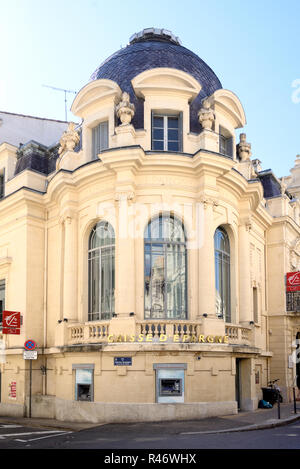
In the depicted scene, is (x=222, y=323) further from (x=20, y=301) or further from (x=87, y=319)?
(x=20, y=301)

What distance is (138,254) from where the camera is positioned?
64.2 ft

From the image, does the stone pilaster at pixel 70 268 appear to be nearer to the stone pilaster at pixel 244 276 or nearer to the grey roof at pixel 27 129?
the stone pilaster at pixel 244 276

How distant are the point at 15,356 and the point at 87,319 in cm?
411

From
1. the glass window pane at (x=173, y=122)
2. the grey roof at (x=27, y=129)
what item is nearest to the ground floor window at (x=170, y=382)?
the glass window pane at (x=173, y=122)

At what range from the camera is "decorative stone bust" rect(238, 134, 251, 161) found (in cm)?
Answer: 2366

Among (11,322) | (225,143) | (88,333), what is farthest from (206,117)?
(11,322)

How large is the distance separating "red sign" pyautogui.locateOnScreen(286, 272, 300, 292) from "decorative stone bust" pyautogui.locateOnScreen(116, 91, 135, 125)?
11.8 metres

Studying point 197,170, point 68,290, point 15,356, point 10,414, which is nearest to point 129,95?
point 197,170

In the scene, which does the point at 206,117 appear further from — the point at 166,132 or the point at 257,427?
the point at 257,427

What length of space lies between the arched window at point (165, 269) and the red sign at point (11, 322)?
614cm

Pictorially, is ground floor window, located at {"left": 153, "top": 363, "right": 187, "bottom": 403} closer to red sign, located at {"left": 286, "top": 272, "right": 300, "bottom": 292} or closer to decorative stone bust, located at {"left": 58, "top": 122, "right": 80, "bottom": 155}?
decorative stone bust, located at {"left": 58, "top": 122, "right": 80, "bottom": 155}

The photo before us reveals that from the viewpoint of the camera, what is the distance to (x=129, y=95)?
21.3m

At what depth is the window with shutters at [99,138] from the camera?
21.6 m
